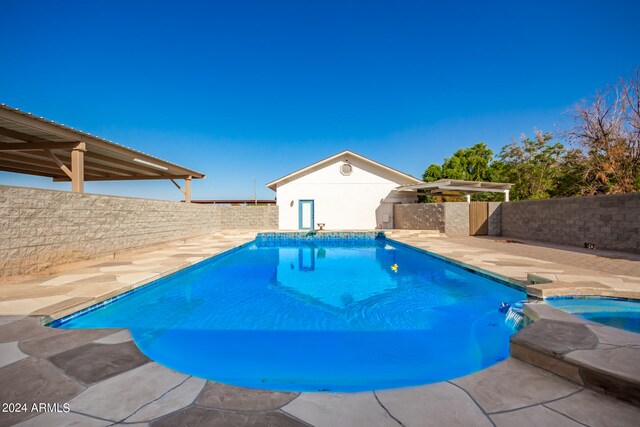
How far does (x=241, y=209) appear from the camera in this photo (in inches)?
664

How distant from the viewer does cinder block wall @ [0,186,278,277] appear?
481 cm

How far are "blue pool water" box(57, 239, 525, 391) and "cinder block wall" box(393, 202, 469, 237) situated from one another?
7417mm

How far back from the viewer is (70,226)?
6004mm

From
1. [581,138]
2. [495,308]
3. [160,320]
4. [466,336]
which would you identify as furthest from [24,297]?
[581,138]

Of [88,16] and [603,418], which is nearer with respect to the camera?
[603,418]

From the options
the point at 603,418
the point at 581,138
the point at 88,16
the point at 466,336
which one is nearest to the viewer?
the point at 603,418

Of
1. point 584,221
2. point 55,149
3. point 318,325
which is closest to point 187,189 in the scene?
point 55,149

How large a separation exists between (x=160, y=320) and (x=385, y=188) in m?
15.5

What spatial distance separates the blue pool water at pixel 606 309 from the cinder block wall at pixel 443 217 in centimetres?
968

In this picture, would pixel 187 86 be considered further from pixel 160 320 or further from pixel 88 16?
pixel 160 320

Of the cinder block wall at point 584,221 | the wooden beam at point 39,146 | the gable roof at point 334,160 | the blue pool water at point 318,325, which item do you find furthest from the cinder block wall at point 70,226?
the cinder block wall at point 584,221

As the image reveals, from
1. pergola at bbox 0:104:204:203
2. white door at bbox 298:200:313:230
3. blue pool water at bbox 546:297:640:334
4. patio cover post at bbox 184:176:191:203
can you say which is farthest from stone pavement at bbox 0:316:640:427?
white door at bbox 298:200:313:230

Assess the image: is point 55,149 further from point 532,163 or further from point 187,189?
point 532,163

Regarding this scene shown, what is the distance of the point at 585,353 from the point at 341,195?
51.9 feet
